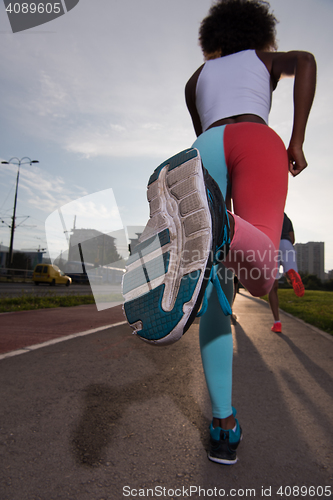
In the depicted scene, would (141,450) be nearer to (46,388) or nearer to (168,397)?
(168,397)

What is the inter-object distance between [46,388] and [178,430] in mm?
1015

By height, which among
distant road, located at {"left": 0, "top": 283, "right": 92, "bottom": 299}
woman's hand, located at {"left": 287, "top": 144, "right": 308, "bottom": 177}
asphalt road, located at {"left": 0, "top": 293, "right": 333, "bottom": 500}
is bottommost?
distant road, located at {"left": 0, "top": 283, "right": 92, "bottom": 299}

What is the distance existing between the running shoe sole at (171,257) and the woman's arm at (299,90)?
2.34ft

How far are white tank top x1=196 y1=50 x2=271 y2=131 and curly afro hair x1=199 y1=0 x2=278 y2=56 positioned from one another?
0.25 meters

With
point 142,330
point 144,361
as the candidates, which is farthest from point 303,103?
point 144,361

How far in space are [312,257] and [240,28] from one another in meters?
49.2

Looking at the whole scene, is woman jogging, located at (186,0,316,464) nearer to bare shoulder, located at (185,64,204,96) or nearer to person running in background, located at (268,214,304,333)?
bare shoulder, located at (185,64,204,96)

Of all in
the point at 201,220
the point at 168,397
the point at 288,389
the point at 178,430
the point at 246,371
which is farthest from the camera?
the point at 246,371

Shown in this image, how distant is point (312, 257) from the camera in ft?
152

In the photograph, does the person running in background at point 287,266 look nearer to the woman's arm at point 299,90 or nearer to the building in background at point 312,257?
the woman's arm at point 299,90

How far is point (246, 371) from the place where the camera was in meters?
2.84

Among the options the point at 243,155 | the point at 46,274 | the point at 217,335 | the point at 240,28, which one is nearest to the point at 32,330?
the point at 217,335

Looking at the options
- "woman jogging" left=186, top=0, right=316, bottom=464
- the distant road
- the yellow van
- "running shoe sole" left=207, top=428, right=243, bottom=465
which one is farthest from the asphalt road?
the yellow van

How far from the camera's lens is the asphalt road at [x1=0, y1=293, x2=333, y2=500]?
1215 mm
